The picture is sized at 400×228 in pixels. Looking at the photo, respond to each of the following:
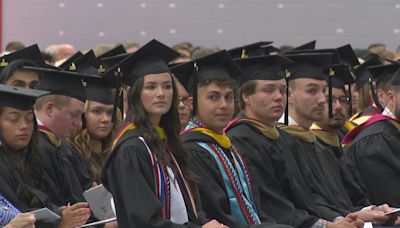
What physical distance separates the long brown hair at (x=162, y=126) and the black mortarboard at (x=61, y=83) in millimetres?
1050

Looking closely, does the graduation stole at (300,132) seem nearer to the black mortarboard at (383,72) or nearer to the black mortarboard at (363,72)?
the black mortarboard at (383,72)

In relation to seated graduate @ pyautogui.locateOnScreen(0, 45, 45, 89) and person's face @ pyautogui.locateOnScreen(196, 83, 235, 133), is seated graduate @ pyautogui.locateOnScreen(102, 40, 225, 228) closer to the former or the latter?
person's face @ pyautogui.locateOnScreen(196, 83, 235, 133)

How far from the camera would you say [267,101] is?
25.0 feet

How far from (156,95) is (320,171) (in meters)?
2.13

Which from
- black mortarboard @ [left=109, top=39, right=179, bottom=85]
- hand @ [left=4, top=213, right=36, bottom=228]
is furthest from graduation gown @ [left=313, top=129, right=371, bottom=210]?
hand @ [left=4, top=213, right=36, bottom=228]

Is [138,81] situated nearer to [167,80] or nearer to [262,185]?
[167,80]

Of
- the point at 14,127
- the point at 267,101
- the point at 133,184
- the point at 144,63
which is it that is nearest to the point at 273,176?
the point at 267,101

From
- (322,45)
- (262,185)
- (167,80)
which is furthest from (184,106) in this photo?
(322,45)

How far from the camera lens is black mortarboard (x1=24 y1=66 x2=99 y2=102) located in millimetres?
7598

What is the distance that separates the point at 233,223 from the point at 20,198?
4.10ft

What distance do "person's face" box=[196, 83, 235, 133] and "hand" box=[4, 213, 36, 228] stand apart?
1.43 metres

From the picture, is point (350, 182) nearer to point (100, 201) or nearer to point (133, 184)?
point (100, 201)

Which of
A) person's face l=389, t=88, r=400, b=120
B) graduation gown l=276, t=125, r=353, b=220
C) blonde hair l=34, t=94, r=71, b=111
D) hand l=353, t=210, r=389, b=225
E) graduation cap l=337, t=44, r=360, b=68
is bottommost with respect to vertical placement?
hand l=353, t=210, r=389, b=225

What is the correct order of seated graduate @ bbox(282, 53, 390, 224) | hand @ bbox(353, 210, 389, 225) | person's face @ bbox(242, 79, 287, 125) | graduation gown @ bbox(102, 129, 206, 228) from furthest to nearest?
1. seated graduate @ bbox(282, 53, 390, 224)
2. hand @ bbox(353, 210, 389, 225)
3. person's face @ bbox(242, 79, 287, 125)
4. graduation gown @ bbox(102, 129, 206, 228)
